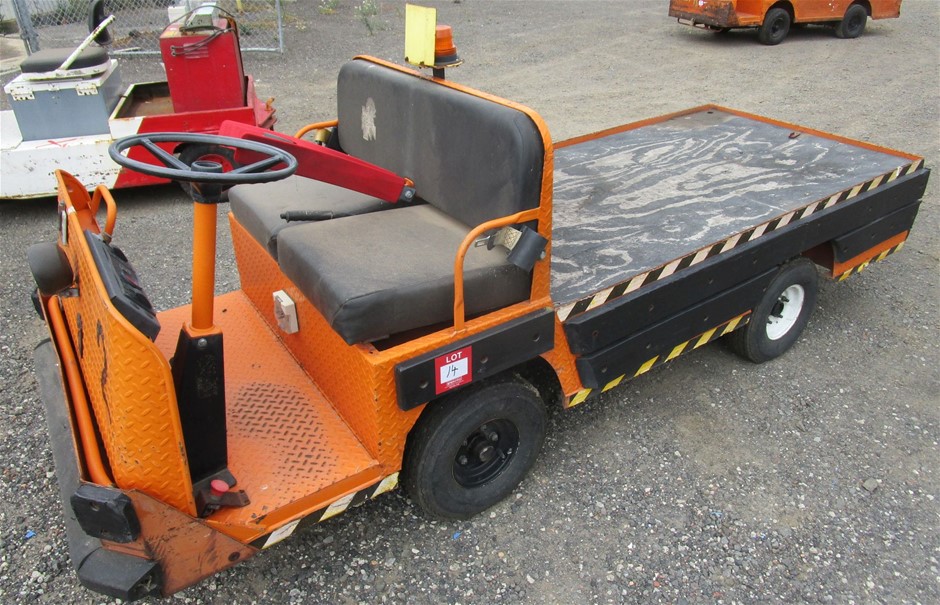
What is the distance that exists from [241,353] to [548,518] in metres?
1.56

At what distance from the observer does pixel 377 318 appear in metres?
2.43

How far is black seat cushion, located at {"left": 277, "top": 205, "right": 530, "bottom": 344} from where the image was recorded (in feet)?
7.95

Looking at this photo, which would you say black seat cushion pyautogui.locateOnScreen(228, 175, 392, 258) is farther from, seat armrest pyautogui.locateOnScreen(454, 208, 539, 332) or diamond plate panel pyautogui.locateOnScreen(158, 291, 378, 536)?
seat armrest pyautogui.locateOnScreen(454, 208, 539, 332)

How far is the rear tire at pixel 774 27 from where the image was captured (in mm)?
11148

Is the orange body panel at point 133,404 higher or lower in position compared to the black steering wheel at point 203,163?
lower

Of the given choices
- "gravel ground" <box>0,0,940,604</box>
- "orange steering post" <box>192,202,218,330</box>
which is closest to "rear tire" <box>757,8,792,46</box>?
"gravel ground" <box>0,0,940,604</box>

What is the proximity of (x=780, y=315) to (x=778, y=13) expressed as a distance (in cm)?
916

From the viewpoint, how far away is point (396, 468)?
102 inches

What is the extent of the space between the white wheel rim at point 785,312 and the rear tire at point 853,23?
33.1 feet

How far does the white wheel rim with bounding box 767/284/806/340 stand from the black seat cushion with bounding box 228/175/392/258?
2280mm

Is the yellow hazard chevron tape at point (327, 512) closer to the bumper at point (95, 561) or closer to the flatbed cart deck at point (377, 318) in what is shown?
the flatbed cart deck at point (377, 318)

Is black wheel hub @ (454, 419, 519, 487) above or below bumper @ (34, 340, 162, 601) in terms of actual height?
below

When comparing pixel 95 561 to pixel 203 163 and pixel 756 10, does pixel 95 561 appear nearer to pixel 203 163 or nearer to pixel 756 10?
pixel 203 163

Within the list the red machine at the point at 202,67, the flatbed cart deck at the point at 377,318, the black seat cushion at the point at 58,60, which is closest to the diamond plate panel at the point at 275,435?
the flatbed cart deck at the point at 377,318
